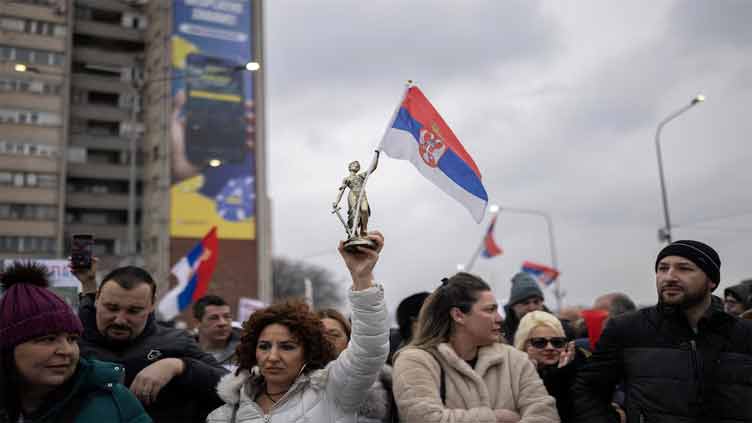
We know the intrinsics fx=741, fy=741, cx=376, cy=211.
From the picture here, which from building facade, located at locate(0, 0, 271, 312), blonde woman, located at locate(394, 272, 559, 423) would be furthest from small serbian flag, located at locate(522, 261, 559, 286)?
building facade, located at locate(0, 0, 271, 312)

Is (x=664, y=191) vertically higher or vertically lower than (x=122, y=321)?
higher

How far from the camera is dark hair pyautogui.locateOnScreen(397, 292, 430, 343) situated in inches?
227

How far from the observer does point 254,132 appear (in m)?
51.4

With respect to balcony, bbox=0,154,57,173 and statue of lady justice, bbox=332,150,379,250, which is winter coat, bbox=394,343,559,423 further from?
balcony, bbox=0,154,57,173

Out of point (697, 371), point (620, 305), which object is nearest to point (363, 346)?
point (697, 371)

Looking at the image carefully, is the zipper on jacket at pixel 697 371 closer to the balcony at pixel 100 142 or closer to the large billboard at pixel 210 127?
the large billboard at pixel 210 127

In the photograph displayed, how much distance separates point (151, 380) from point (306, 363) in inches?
31.3

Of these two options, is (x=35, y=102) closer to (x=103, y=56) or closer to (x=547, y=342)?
(x=103, y=56)

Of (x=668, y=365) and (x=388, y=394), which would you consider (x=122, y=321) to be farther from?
(x=668, y=365)

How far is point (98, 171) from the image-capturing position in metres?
52.5

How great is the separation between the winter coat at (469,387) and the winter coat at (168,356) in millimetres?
1062

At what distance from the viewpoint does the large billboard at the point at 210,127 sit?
49.0 meters

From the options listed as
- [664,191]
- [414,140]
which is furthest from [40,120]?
[414,140]

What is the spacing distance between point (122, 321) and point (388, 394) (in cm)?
158
